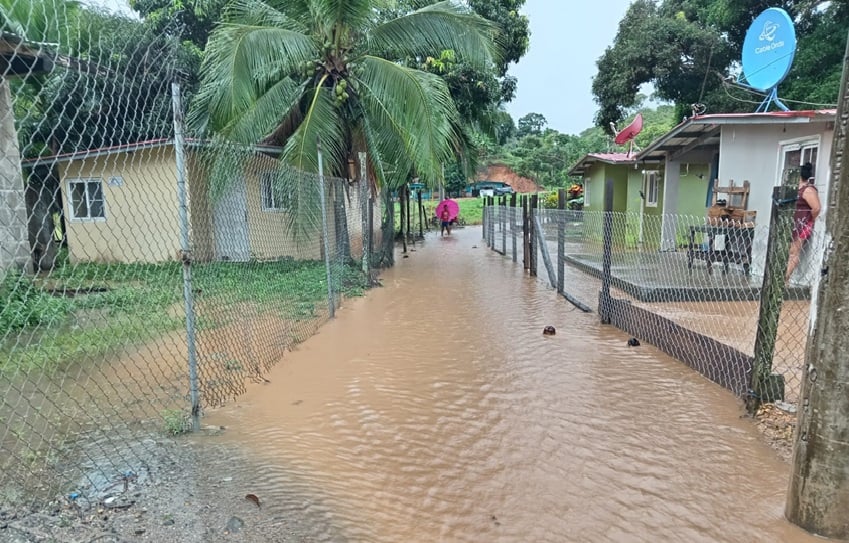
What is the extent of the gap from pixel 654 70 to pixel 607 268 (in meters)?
17.7

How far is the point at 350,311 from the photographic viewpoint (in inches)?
311

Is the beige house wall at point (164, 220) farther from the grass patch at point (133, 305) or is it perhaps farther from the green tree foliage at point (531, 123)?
the green tree foliage at point (531, 123)

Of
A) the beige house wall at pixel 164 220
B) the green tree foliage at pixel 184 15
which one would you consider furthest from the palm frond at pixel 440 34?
the green tree foliage at pixel 184 15

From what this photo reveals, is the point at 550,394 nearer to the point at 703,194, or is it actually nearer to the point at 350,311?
the point at 350,311

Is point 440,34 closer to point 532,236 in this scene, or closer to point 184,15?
point 532,236

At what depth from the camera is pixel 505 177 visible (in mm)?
56969

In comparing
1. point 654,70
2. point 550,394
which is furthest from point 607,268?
point 654,70

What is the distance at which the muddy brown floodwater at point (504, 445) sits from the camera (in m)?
2.71

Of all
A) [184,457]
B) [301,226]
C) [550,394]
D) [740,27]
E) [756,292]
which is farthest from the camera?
[740,27]

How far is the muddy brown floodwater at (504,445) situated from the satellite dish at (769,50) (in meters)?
6.42

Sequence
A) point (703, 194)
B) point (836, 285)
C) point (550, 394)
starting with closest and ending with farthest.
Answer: point (836, 285) < point (550, 394) < point (703, 194)

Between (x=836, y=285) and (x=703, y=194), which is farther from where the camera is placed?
(x=703, y=194)

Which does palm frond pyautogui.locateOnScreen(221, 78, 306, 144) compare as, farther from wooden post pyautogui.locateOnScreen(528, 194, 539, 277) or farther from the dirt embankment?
the dirt embankment

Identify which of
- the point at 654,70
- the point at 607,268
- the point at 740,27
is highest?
the point at 740,27
